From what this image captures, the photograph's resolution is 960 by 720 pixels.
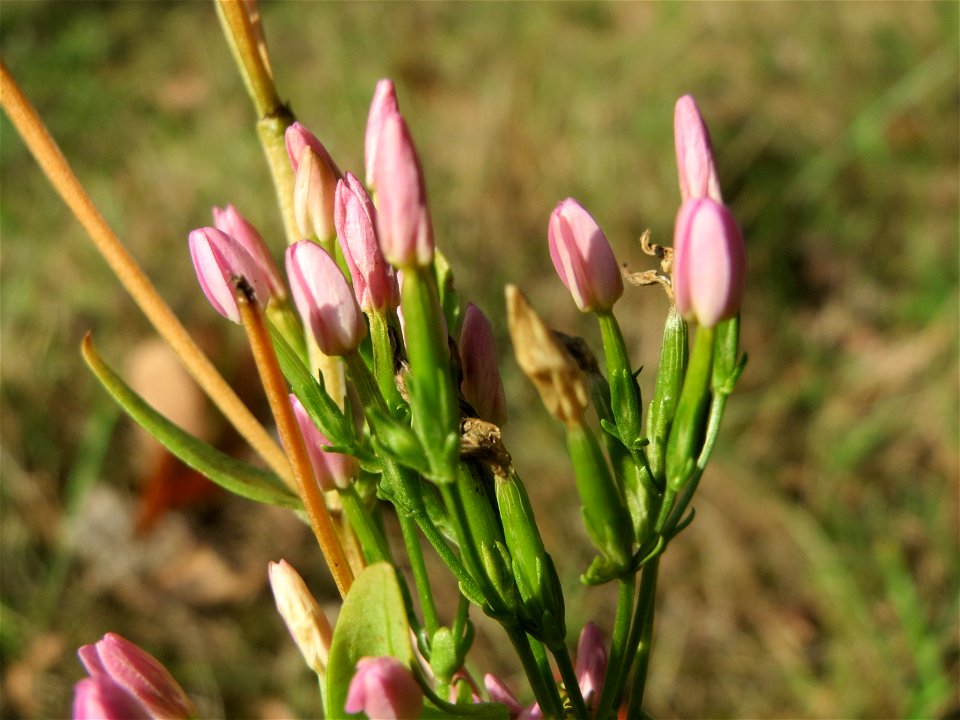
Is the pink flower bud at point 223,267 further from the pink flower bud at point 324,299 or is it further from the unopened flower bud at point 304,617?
the unopened flower bud at point 304,617

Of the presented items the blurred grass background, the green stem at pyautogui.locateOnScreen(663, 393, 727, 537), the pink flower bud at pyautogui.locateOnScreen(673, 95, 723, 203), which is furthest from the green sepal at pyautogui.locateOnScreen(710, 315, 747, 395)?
the blurred grass background

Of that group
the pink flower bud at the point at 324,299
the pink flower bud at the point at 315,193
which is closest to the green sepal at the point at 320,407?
the pink flower bud at the point at 324,299

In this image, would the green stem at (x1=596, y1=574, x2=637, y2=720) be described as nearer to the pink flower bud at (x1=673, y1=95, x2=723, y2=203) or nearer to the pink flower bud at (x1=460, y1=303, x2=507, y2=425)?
the pink flower bud at (x1=460, y1=303, x2=507, y2=425)

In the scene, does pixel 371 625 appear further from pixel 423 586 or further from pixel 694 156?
pixel 694 156

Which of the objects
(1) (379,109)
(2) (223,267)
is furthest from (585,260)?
(2) (223,267)

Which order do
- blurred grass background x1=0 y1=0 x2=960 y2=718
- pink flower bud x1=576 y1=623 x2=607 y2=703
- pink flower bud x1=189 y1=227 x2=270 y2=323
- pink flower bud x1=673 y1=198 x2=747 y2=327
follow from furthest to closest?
1. blurred grass background x1=0 y1=0 x2=960 y2=718
2. pink flower bud x1=576 y1=623 x2=607 y2=703
3. pink flower bud x1=189 y1=227 x2=270 y2=323
4. pink flower bud x1=673 y1=198 x2=747 y2=327

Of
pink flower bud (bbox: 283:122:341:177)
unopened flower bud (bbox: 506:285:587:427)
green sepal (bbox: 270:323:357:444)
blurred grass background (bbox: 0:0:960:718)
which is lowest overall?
unopened flower bud (bbox: 506:285:587:427)

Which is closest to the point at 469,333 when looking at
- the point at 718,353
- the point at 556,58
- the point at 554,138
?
the point at 718,353

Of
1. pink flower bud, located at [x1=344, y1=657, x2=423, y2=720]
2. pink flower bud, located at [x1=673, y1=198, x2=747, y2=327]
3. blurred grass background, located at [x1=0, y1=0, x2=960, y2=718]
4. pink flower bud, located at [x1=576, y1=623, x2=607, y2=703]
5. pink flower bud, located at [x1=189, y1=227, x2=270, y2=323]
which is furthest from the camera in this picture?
blurred grass background, located at [x1=0, y1=0, x2=960, y2=718]
